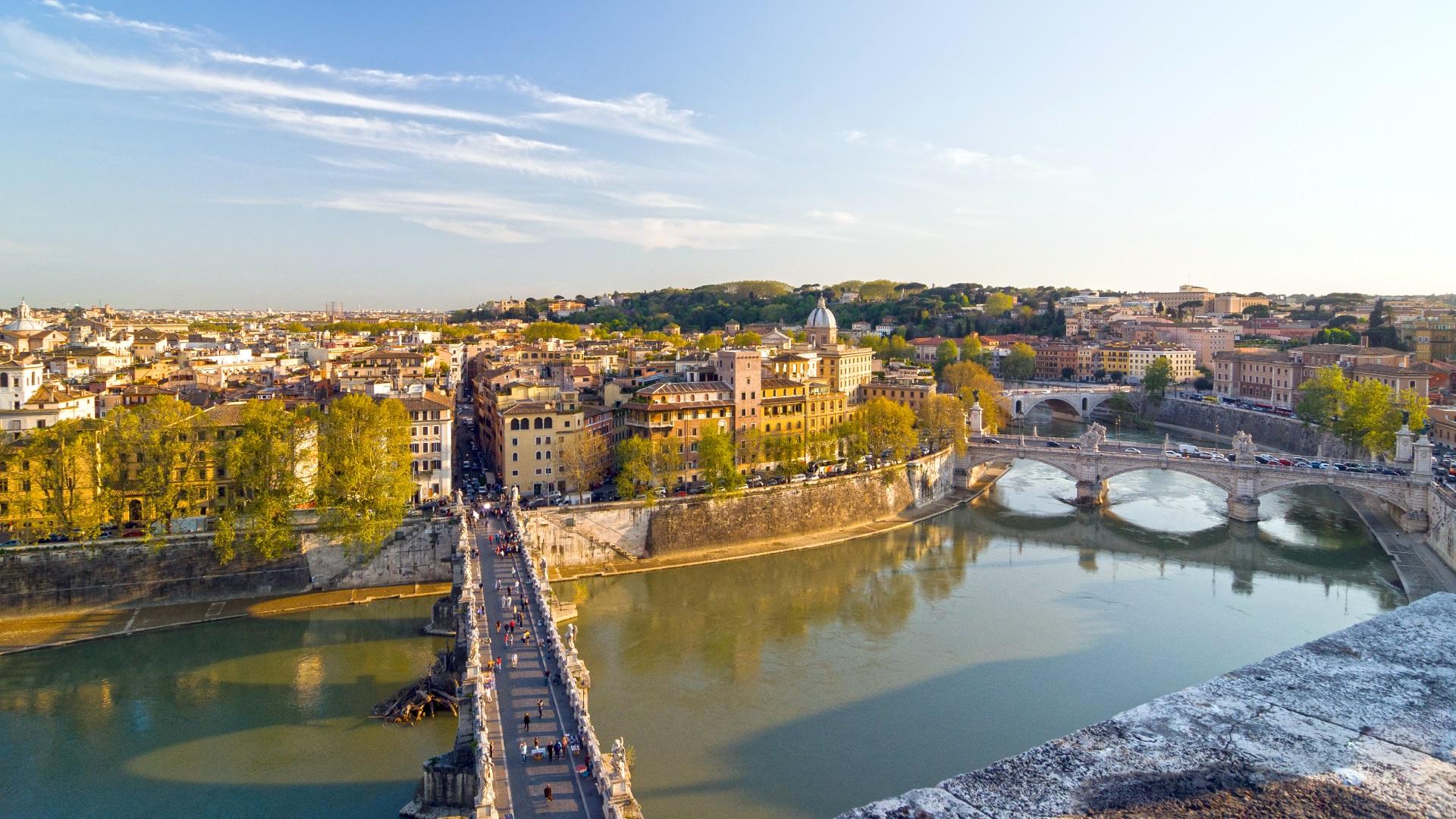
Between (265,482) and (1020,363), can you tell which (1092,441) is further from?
(1020,363)

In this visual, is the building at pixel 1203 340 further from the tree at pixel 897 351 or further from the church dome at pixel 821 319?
the church dome at pixel 821 319

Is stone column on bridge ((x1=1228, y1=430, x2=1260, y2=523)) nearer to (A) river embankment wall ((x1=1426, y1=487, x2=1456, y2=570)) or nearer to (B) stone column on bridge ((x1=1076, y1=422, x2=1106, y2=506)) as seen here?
(B) stone column on bridge ((x1=1076, y1=422, x2=1106, y2=506))

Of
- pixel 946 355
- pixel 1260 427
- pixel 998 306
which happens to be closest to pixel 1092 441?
pixel 1260 427

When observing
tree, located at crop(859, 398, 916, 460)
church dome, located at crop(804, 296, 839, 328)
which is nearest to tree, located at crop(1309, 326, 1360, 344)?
church dome, located at crop(804, 296, 839, 328)

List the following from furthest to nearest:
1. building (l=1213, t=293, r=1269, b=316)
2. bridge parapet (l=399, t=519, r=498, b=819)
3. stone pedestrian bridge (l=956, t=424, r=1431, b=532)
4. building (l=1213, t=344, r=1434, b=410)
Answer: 1. building (l=1213, t=293, r=1269, b=316)
2. building (l=1213, t=344, r=1434, b=410)
3. stone pedestrian bridge (l=956, t=424, r=1431, b=532)
4. bridge parapet (l=399, t=519, r=498, b=819)

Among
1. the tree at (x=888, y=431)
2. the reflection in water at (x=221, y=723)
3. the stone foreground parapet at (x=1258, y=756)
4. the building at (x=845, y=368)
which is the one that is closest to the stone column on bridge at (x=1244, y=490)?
the tree at (x=888, y=431)
